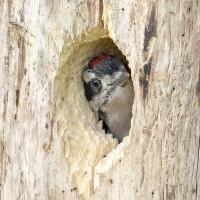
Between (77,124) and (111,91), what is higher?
(111,91)

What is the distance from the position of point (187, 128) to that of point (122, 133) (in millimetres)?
510

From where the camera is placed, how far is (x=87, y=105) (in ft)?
8.57

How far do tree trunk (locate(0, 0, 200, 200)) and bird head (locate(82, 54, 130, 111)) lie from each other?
1.5 inches

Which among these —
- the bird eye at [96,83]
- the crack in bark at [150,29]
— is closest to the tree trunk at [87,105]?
the crack in bark at [150,29]

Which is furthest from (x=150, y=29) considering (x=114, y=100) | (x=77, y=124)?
(x=114, y=100)

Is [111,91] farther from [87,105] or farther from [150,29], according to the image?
[150,29]

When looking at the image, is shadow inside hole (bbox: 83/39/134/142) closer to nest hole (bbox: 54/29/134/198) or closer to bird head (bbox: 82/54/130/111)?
bird head (bbox: 82/54/130/111)

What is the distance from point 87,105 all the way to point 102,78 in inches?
6.9

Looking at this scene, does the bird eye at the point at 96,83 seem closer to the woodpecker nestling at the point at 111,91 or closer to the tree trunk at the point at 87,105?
the woodpecker nestling at the point at 111,91

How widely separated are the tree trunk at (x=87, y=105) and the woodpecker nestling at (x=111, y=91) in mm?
48

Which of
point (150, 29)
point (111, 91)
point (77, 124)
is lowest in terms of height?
point (77, 124)

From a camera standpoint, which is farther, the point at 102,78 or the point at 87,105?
the point at 102,78

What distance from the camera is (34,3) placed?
2402mm

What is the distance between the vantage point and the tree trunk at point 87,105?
2.15 m
